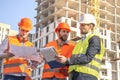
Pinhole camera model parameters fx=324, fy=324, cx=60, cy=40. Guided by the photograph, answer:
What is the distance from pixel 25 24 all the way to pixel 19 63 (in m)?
0.86

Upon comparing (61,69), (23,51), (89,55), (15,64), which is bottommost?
(61,69)

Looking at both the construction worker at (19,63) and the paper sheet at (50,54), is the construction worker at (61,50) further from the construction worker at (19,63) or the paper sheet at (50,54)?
the construction worker at (19,63)

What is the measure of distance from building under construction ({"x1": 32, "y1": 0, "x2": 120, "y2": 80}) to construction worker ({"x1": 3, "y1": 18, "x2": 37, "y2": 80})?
51261mm

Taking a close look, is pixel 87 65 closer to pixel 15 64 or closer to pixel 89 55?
pixel 89 55

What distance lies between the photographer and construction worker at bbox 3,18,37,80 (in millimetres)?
6855

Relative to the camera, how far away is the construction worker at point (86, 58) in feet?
17.5

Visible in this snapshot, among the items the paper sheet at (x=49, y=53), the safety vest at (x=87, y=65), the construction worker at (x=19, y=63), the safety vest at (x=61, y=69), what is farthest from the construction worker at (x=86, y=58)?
the construction worker at (x=19, y=63)

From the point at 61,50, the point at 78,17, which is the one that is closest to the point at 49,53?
the point at 61,50

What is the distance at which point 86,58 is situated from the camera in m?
5.32

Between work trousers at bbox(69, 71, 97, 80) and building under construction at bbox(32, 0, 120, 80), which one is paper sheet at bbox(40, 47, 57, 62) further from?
building under construction at bbox(32, 0, 120, 80)

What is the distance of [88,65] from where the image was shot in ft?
17.8

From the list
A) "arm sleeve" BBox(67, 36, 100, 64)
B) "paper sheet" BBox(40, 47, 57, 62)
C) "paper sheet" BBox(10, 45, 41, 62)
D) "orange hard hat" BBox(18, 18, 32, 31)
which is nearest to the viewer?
"arm sleeve" BBox(67, 36, 100, 64)

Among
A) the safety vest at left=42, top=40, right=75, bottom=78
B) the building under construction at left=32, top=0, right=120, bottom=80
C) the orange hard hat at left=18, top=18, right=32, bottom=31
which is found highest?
the building under construction at left=32, top=0, right=120, bottom=80

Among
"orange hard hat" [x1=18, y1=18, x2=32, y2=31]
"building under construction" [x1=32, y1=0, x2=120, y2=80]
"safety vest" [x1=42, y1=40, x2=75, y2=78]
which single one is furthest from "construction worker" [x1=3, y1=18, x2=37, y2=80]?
"building under construction" [x1=32, y1=0, x2=120, y2=80]
